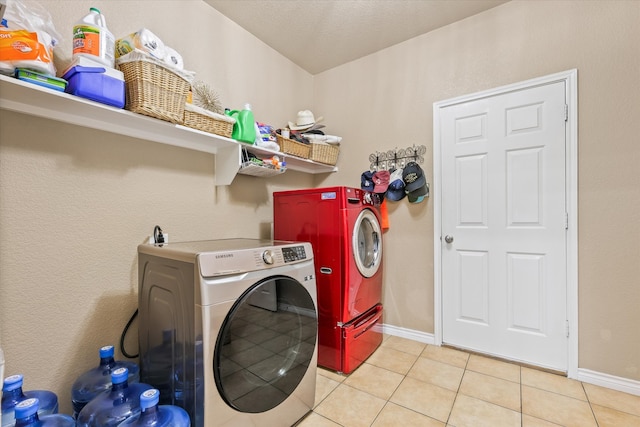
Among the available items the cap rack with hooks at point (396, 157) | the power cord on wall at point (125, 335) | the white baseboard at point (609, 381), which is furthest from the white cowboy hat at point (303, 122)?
the white baseboard at point (609, 381)

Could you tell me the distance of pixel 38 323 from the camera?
4.28ft

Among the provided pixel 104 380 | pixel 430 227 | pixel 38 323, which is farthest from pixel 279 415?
pixel 430 227

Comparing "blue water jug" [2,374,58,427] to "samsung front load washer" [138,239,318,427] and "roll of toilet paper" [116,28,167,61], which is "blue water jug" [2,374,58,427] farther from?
"roll of toilet paper" [116,28,167,61]

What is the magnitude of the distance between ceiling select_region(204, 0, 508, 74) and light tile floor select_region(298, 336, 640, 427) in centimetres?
263

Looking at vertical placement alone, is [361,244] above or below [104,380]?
above

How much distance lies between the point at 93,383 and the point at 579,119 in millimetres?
3140

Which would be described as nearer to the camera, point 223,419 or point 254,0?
A: point 223,419

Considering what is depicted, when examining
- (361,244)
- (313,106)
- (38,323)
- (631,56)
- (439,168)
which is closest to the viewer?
(38,323)

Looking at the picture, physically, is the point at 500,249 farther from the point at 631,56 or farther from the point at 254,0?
the point at 254,0

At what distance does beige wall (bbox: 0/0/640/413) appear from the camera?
4.31 ft

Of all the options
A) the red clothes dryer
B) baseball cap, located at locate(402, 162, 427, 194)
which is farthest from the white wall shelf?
baseball cap, located at locate(402, 162, 427, 194)

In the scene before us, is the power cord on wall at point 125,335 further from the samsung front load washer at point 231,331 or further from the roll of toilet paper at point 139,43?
the roll of toilet paper at point 139,43

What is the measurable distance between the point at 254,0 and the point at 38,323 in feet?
7.58

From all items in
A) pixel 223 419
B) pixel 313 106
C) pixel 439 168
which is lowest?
pixel 223 419
